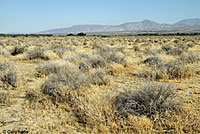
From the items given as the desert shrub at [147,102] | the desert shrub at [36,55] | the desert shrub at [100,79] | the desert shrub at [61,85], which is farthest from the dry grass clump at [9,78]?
the desert shrub at [36,55]

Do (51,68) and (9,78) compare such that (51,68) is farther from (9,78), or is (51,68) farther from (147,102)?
(147,102)

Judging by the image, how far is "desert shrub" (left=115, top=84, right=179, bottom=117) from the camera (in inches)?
158

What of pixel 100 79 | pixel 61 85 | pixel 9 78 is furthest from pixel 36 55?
pixel 61 85

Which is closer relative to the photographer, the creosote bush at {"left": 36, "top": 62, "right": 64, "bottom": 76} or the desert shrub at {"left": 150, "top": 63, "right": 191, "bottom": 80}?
the desert shrub at {"left": 150, "top": 63, "right": 191, "bottom": 80}

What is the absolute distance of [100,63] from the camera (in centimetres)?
984

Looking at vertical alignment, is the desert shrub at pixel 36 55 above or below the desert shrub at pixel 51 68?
above

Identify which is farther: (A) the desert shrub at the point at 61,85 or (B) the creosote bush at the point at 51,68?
(B) the creosote bush at the point at 51,68

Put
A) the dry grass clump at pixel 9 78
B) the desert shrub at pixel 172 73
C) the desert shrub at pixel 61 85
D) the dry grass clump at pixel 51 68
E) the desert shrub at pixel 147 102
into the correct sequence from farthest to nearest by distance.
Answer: the dry grass clump at pixel 51 68 → the desert shrub at pixel 172 73 → the dry grass clump at pixel 9 78 → the desert shrub at pixel 61 85 → the desert shrub at pixel 147 102

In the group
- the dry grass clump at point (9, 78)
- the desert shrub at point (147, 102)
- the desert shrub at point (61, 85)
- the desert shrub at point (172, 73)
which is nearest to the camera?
the desert shrub at point (147, 102)

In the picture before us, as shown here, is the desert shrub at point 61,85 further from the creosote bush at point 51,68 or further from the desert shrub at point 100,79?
the creosote bush at point 51,68

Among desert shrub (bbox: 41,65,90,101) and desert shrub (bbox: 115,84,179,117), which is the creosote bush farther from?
desert shrub (bbox: 115,84,179,117)

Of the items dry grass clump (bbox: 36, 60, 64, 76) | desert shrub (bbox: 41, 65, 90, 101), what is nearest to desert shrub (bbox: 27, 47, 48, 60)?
dry grass clump (bbox: 36, 60, 64, 76)

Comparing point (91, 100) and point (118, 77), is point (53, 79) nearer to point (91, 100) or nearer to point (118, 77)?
point (91, 100)

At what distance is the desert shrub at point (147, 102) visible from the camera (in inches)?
158
